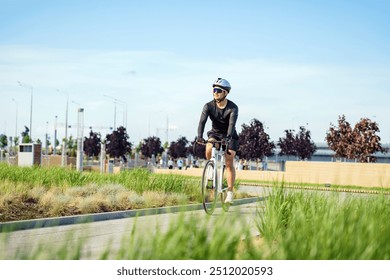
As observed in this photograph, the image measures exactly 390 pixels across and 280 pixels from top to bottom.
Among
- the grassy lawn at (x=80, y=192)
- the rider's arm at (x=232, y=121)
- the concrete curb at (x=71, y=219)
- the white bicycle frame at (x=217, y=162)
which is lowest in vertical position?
the concrete curb at (x=71, y=219)

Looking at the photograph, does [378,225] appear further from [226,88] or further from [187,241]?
[226,88]

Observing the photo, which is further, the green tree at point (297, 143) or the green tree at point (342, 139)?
the green tree at point (297, 143)

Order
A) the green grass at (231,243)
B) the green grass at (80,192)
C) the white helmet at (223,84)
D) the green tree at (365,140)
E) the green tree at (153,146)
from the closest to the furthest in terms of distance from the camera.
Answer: the green grass at (231,243) → the white helmet at (223,84) → the green grass at (80,192) → the green tree at (365,140) → the green tree at (153,146)

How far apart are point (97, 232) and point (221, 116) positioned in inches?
106

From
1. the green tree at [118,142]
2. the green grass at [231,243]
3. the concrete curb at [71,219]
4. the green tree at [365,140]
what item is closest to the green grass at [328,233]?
the green grass at [231,243]

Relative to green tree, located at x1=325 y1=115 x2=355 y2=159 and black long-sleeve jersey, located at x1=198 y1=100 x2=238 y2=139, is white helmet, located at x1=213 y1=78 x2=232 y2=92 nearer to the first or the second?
black long-sleeve jersey, located at x1=198 y1=100 x2=238 y2=139

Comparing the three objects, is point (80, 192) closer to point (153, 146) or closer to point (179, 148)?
point (153, 146)

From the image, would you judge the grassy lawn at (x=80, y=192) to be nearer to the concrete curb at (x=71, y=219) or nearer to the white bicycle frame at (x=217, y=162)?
the concrete curb at (x=71, y=219)

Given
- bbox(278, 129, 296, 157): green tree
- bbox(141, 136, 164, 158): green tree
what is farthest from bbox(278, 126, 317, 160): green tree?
bbox(141, 136, 164, 158): green tree

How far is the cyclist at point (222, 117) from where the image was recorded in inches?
339

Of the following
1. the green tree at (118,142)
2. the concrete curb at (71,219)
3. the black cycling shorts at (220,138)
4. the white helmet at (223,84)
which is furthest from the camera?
the green tree at (118,142)

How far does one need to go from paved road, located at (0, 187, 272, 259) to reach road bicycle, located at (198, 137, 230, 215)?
0.72 m
